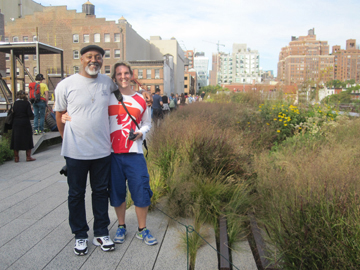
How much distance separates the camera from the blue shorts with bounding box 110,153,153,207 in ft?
10.9

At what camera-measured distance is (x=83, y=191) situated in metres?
3.28

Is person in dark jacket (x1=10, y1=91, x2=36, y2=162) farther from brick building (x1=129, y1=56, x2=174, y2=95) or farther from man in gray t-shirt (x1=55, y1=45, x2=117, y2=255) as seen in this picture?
brick building (x1=129, y1=56, x2=174, y2=95)

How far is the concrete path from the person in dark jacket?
264 centimetres

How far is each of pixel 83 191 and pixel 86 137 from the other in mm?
564

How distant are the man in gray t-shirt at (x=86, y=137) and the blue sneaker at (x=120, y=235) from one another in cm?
13

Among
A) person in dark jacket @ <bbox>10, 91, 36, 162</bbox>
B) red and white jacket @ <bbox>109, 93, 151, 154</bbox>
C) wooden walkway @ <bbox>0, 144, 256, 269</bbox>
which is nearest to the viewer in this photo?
wooden walkway @ <bbox>0, 144, 256, 269</bbox>

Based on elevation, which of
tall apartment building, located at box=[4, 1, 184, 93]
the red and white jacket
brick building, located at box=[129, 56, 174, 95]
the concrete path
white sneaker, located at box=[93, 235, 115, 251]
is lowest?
the concrete path

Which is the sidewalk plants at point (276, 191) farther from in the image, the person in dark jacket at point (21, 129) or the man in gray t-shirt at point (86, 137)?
the person in dark jacket at point (21, 129)

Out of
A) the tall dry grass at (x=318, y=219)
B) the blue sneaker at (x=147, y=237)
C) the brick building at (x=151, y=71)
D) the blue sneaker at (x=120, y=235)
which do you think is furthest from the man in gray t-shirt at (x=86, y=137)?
the brick building at (x=151, y=71)

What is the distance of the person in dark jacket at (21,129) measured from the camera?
784cm

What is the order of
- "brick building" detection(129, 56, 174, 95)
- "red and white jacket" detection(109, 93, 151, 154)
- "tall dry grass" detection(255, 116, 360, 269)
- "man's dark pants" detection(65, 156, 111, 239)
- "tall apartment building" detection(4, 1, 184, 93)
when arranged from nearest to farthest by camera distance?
"tall dry grass" detection(255, 116, 360, 269) < "man's dark pants" detection(65, 156, 111, 239) < "red and white jacket" detection(109, 93, 151, 154) < "tall apartment building" detection(4, 1, 184, 93) < "brick building" detection(129, 56, 174, 95)

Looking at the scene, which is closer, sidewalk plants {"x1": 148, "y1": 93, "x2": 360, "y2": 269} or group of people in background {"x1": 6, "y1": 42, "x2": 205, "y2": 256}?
sidewalk plants {"x1": 148, "y1": 93, "x2": 360, "y2": 269}

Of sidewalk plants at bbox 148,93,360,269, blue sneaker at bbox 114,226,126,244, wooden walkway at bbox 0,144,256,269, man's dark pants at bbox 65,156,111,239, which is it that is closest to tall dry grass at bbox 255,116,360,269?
sidewalk plants at bbox 148,93,360,269

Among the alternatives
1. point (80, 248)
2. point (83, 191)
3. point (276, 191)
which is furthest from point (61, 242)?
point (276, 191)
